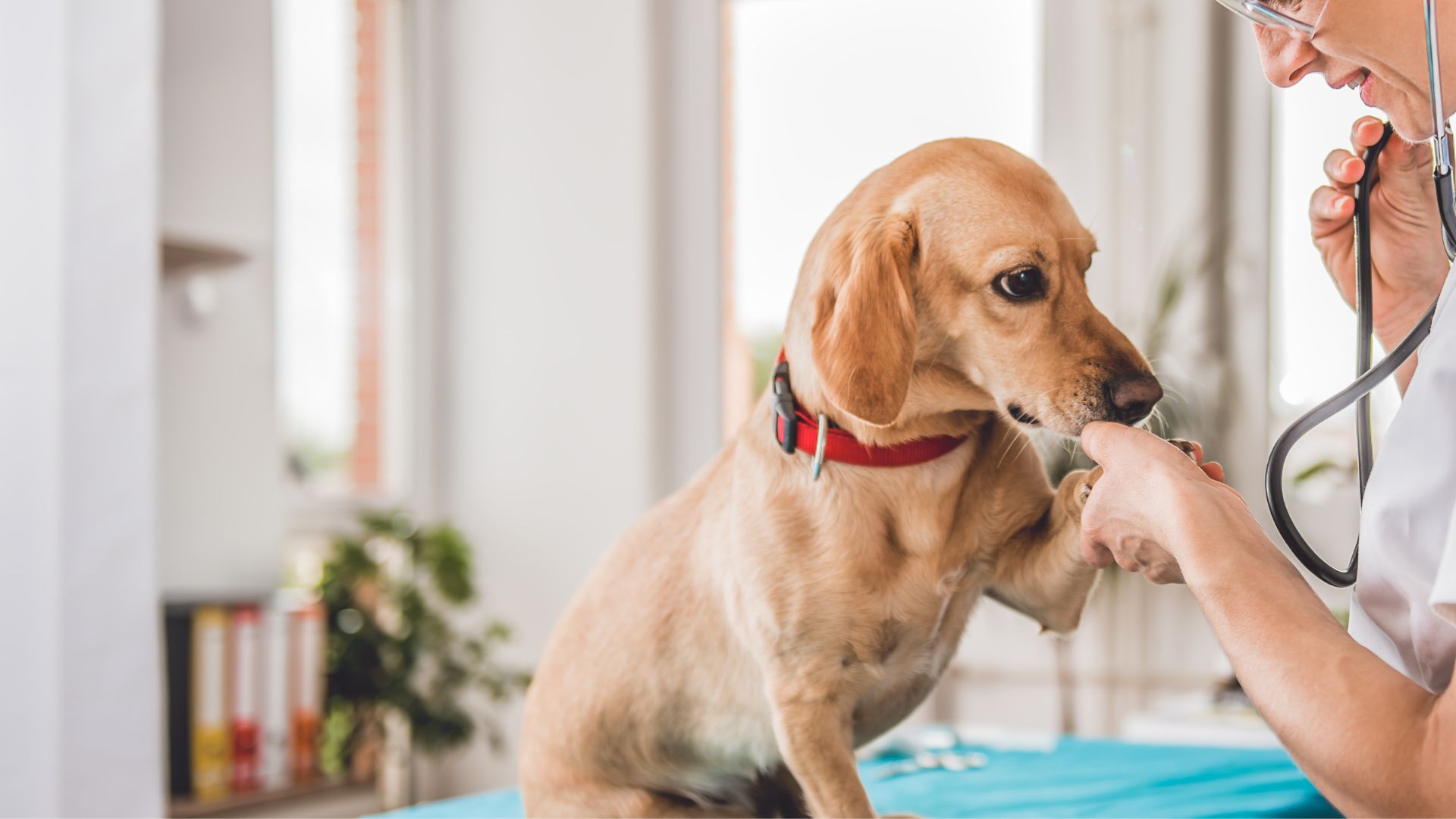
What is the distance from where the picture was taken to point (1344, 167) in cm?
99

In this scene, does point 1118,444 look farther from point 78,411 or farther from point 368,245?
point 368,245

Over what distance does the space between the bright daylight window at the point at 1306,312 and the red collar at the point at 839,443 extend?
1.95m

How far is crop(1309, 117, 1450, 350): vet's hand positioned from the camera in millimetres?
990

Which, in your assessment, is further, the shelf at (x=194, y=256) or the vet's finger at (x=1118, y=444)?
the shelf at (x=194, y=256)

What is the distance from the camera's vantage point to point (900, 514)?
2.90 ft

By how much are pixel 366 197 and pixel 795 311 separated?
2.63 m

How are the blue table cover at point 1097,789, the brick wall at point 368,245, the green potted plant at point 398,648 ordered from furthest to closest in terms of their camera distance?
the brick wall at point 368,245
the green potted plant at point 398,648
the blue table cover at point 1097,789

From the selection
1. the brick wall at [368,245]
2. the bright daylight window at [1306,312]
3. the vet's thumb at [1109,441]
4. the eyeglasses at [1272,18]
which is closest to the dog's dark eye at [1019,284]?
the vet's thumb at [1109,441]

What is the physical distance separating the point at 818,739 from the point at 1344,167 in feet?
2.16

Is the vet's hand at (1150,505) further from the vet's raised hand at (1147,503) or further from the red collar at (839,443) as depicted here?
the red collar at (839,443)

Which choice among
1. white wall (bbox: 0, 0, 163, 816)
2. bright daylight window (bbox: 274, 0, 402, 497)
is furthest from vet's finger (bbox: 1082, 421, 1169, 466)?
bright daylight window (bbox: 274, 0, 402, 497)

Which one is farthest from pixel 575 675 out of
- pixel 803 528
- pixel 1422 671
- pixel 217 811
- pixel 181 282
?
pixel 181 282

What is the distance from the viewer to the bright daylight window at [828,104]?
9.82 feet

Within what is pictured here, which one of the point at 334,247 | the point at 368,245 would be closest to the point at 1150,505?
the point at 334,247
